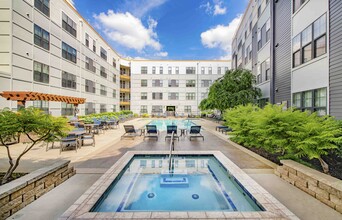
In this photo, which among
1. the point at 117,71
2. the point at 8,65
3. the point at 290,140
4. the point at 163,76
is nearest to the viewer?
the point at 290,140

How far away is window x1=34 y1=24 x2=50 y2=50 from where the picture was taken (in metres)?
14.8

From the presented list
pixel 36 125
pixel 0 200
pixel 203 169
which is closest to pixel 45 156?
pixel 36 125

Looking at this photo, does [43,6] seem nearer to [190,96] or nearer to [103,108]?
[103,108]

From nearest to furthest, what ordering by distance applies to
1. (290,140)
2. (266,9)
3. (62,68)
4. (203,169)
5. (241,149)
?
(290,140) < (203,169) < (241,149) < (266,9) < (62,68)

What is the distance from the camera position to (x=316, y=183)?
4113 millimetres

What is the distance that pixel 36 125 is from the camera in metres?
4.42

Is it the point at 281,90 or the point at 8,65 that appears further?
the point at 281,90

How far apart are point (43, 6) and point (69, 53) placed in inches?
206

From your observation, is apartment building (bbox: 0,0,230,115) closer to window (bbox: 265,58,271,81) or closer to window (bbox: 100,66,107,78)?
window (bbox: 100,66,107,78)

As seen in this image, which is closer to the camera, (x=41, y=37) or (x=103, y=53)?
(x=41, y=37)

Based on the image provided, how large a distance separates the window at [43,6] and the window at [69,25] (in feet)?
8.26

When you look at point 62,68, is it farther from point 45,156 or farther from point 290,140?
point 290,140

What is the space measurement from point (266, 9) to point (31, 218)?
20287 mm

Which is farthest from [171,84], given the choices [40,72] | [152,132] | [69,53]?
[152,132]
